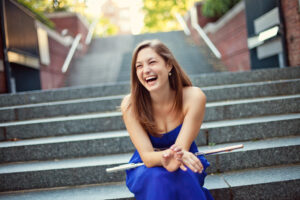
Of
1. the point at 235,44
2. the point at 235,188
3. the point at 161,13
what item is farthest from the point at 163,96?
the point at 161,13

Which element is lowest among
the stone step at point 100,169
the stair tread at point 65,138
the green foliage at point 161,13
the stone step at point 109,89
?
the stone step at point 100,169

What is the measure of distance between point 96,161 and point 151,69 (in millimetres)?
1392

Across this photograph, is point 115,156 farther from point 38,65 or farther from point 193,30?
point 193,30

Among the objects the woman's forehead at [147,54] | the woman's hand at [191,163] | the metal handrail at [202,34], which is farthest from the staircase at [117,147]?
the metal handrail at [202,34]

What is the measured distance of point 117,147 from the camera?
2818 millimetres

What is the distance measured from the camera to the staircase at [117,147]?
2.30 metres

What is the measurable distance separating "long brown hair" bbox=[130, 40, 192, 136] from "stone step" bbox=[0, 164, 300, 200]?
31.3 inches

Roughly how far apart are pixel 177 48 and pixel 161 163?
26.7 ft

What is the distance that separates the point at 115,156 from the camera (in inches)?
109

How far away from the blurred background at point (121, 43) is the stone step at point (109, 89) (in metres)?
0.91

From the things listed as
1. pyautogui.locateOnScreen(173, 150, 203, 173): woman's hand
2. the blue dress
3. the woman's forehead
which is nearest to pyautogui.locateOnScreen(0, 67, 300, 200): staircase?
the blue dress

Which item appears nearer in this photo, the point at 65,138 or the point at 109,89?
the point at 65,138

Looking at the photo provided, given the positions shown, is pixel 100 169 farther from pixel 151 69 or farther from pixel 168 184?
pixel 151 69

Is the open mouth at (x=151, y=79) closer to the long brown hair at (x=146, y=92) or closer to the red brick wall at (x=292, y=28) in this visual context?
the long brown hair at (x=146, y=92)
